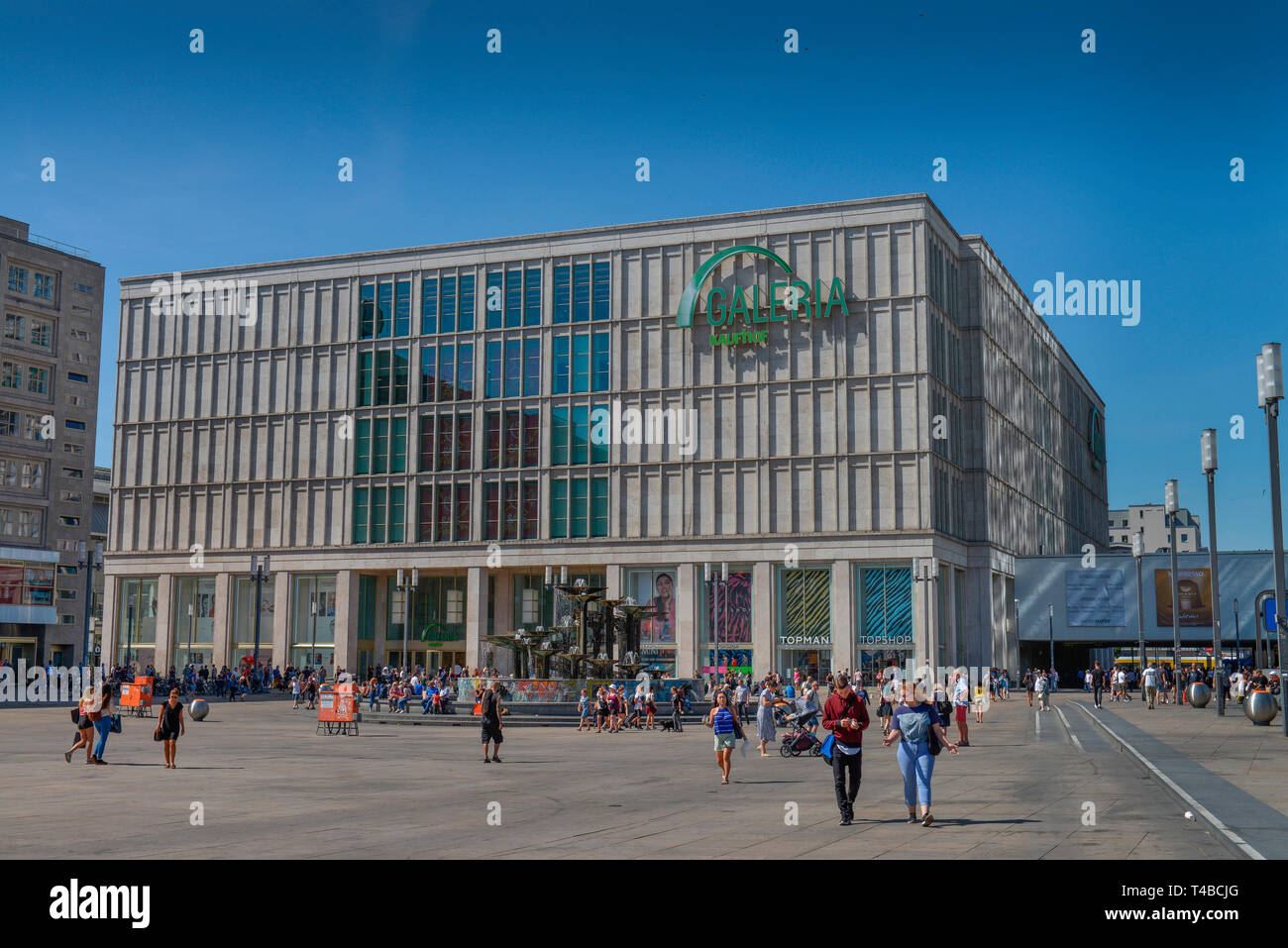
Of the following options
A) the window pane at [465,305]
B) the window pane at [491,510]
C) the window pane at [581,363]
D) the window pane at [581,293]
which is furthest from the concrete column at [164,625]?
the window pane at [581,293]

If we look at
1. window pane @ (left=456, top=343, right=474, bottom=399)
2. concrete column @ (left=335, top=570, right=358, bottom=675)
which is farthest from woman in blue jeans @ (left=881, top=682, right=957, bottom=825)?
concrete column @ (left=335, top=570, right=358, bottom=675)

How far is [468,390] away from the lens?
273 ft

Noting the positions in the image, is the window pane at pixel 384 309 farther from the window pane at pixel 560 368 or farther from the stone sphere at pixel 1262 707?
the stone sphere at pixel 1262 707

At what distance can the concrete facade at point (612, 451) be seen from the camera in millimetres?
74188

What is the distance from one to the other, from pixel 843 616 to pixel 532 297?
29.0m

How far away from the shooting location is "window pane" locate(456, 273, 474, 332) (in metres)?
83.8

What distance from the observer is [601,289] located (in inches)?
3184

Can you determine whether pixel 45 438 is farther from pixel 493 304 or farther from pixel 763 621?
pixel 763 621

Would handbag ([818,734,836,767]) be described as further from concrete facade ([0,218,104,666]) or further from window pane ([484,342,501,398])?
concrete facade ([0,218,104,666])

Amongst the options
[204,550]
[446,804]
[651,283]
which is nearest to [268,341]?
[204,550]
